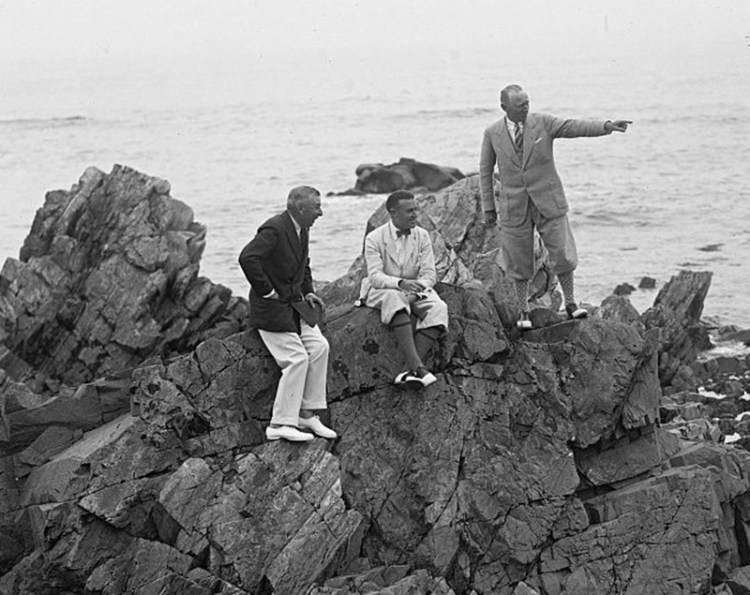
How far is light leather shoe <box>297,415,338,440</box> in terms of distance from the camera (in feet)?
46.8

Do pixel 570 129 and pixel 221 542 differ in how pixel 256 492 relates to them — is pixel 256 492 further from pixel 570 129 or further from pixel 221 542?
pixel 570 129

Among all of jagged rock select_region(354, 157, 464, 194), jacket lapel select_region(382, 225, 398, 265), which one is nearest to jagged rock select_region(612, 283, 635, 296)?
jagged rock select_region(354, 157, 464, 194)

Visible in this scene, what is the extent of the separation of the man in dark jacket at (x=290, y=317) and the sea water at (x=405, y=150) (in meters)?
23.4

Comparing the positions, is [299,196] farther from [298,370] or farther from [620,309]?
[620,309]

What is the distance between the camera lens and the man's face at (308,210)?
14.2m

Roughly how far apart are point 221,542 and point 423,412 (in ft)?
8.91

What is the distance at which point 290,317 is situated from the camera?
1419 centimetres

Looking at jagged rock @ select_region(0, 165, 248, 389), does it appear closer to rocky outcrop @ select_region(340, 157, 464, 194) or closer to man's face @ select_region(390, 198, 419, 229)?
man's face @ select_region(390, 198, 419, 229)

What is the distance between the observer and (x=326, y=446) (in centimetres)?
1434

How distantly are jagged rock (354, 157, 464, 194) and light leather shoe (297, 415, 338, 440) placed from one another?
43962mm

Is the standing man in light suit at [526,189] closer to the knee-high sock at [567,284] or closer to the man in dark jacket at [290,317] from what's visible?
the knee-high sock at [567,284]

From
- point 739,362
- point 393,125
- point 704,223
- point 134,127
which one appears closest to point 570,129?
point 739,362

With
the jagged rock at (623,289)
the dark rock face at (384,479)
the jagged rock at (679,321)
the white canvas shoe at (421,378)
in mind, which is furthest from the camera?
the jagged rock at (623,289)

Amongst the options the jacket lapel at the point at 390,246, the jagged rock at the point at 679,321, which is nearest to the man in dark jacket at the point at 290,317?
the jacket lapel at the point at 390,246
